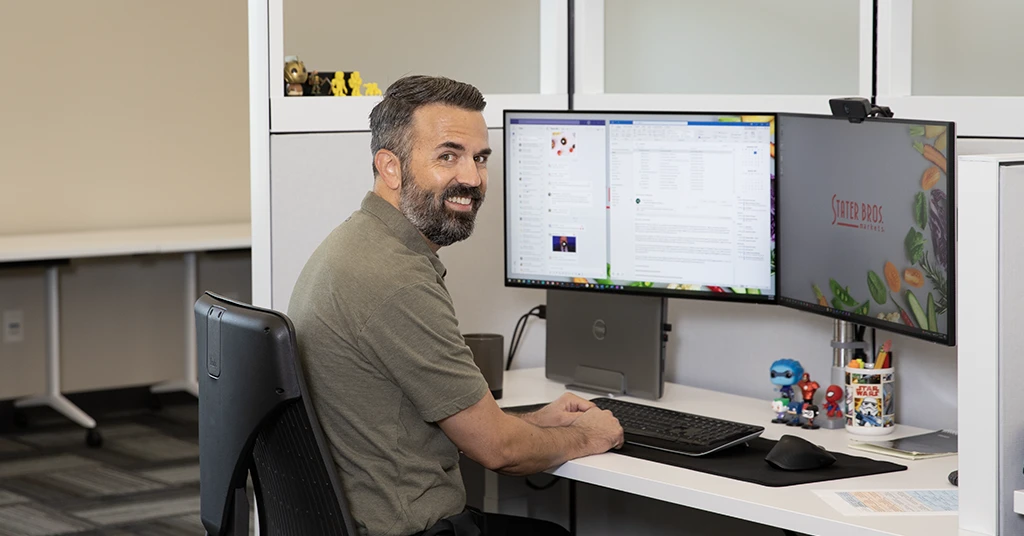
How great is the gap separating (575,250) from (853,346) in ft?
1.79

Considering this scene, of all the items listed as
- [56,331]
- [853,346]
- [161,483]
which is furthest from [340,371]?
[56,331]

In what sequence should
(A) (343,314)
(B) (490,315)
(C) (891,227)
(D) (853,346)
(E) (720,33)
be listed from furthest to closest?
(E) (720,33) < (B) (490,315) < (D) (853,346) < (C) (891,227) < (A) (343,314)

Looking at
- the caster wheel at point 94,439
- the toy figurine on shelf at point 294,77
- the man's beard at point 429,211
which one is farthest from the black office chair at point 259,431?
the caster wheel at point 94,439

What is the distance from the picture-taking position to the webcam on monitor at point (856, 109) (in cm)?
181

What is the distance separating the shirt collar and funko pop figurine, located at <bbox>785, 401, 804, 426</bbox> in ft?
2.23

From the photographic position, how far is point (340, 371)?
5.38 feet

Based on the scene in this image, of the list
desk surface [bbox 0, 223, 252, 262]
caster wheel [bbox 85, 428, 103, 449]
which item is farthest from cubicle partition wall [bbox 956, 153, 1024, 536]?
caster wheel [bbox 85, 428, 103, 449]

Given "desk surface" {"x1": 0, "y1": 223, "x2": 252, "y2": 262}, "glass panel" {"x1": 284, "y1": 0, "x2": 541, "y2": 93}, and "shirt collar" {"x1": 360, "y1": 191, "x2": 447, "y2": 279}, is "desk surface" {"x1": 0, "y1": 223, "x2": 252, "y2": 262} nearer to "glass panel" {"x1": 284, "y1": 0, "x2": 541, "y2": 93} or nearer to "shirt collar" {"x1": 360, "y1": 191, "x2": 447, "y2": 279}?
"glass panel" {"x1": 284, "y1": 0, "x2": 541, "y2": 93}

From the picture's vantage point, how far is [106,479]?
13.7 ft

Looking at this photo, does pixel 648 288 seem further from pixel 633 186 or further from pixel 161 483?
pixel 161 483

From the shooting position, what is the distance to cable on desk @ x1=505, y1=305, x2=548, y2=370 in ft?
8.43

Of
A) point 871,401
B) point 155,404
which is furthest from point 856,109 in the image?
point 155,404

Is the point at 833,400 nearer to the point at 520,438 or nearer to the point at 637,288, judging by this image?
the point at 637,288

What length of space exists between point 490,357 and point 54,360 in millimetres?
3207
